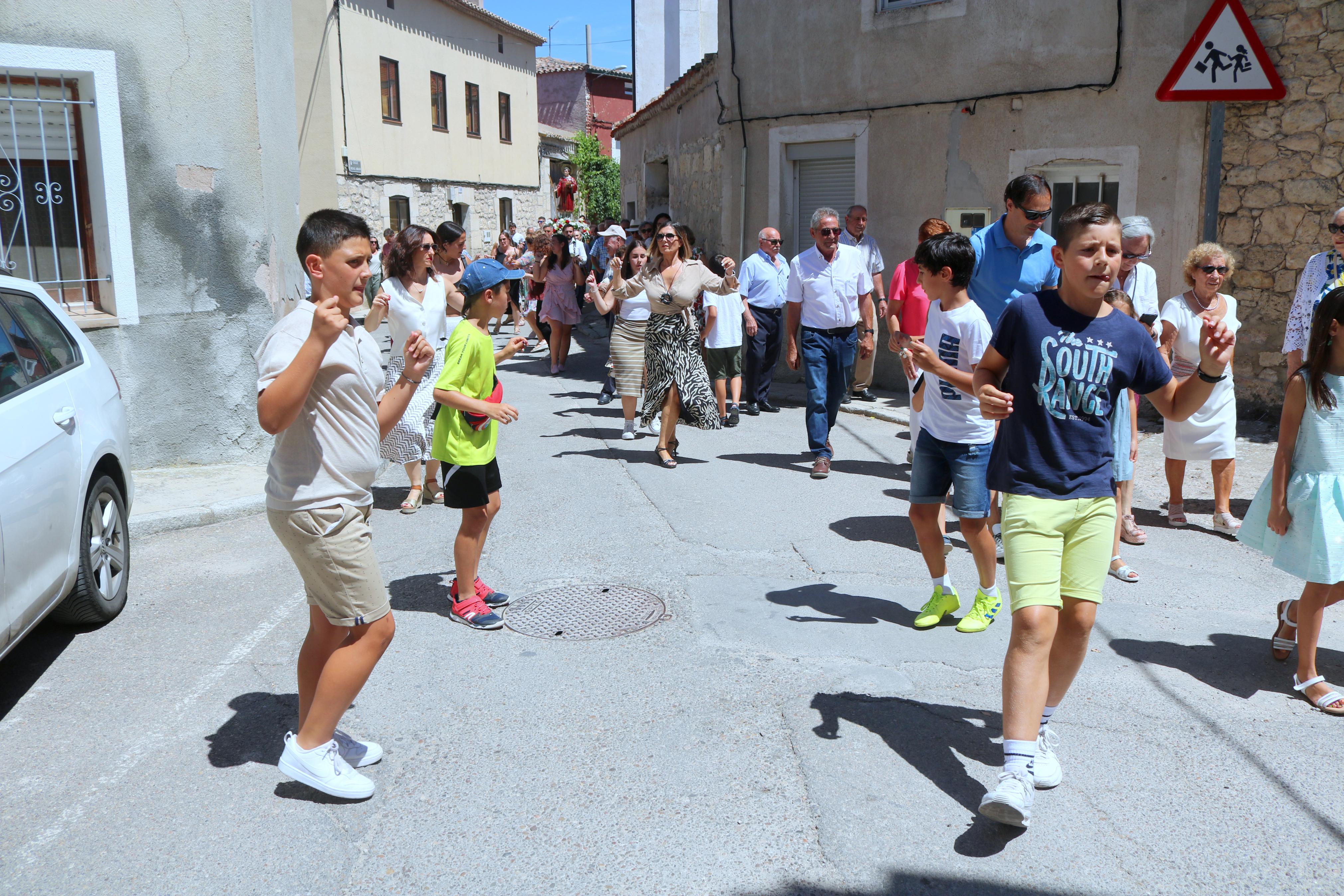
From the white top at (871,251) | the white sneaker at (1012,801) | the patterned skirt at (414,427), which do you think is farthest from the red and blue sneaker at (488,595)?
the white top at (871,251)

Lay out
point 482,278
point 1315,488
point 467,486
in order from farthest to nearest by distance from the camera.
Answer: point 467,486
point 482,278
point 1315,488

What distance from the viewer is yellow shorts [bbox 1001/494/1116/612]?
132 inches

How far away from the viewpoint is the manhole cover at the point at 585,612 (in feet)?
16.1

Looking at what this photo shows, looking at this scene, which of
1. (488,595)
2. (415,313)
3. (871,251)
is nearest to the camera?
(488,595)

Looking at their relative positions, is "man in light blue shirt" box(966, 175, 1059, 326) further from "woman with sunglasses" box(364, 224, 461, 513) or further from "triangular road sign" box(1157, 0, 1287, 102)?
"triangular road sign" box(1157, 0, 1287, 102)

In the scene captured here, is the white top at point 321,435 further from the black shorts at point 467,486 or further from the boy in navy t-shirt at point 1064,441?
the boy in navy t-shirt at point 1064,441

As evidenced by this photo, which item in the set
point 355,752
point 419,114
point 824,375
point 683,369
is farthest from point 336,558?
point 419,114

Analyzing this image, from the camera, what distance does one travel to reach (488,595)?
17.1ft

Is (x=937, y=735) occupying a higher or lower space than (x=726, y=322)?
lower

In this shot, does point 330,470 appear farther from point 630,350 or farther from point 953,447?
point 630,350

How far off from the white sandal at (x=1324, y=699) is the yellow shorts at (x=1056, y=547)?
1.34m

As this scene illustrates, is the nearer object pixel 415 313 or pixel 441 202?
pixel 415 313

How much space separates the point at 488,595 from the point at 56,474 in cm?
189

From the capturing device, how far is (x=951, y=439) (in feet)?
16.1
